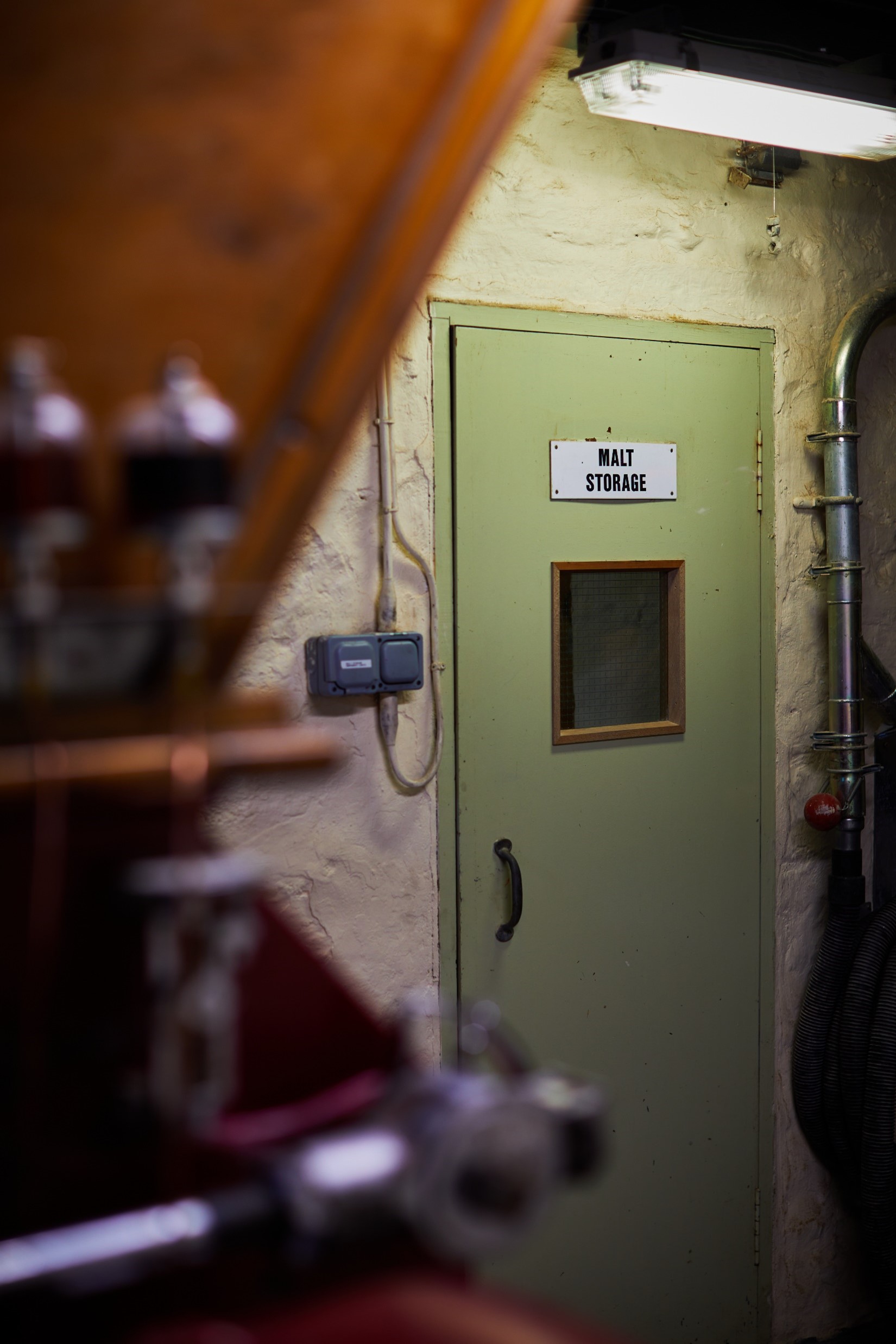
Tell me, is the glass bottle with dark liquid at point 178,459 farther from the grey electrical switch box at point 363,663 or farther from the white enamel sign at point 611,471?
the white enamel sign at point 611,471

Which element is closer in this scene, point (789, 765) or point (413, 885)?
point (413, 885)

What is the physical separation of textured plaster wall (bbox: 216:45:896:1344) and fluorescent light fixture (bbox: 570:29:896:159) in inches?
12.5

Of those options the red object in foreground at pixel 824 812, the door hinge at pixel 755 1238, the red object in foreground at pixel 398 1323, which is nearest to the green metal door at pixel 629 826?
the door hinge at pixel 755 1238

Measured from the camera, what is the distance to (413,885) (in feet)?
8.20

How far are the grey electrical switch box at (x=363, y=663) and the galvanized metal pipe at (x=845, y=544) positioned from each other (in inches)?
44.6

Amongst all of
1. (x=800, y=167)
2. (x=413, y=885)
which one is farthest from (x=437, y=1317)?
(x=800, y=167)

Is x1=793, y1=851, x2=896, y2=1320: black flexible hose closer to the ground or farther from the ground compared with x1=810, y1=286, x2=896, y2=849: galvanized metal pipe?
closer to the ground

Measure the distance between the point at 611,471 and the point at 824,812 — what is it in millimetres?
979

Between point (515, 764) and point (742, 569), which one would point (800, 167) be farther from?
point (515, 764)

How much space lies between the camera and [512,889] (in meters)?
2.60

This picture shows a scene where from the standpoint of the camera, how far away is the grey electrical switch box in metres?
2.34

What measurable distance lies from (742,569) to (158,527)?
2.30 m

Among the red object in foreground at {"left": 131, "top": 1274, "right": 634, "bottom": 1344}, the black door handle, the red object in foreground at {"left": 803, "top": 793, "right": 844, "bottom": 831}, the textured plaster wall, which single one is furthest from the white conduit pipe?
the red object in foreground at {"left": 131, "top": 1274, "right": 634, "bottom": 1344}

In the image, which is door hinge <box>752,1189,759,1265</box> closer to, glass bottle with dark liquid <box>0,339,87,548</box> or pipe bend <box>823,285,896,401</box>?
pipe bend <box>823,285,896,401</box>
